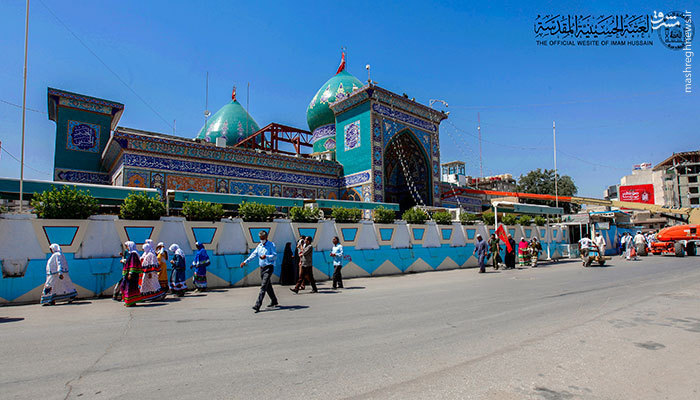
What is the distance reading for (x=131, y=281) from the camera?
8.23 metres

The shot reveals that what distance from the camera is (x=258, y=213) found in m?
12.7

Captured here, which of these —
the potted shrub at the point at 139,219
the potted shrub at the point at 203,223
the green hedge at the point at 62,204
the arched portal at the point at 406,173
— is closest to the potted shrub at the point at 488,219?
the arched portal at the point at 406,173

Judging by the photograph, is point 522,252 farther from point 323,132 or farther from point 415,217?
point 323,132

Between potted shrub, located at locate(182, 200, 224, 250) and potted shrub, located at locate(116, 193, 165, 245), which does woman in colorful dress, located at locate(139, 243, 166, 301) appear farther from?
potted shrub, located at locate(182, 200, 224, 250)

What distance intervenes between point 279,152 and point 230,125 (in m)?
7.35

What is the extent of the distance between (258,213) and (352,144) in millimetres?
13556

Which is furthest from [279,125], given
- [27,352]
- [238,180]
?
[27,352]

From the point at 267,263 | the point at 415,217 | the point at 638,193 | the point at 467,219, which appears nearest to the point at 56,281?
the point at 267,263

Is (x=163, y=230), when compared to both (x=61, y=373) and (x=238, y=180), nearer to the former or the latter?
(x=61, y=373)

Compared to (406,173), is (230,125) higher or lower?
higher

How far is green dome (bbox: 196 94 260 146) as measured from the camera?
102 feet

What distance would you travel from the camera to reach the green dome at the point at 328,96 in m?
28.9

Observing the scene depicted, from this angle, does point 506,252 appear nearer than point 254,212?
No

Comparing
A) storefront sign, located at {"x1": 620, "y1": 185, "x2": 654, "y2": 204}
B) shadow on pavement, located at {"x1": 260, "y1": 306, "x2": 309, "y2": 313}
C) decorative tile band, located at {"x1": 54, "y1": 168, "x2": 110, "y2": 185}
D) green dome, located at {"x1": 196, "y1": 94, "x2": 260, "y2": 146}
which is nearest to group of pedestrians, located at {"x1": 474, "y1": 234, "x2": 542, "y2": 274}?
shadow on pavement, located at {"x1": 260, "y1": 306, "x2": 309, "y2": 313}
